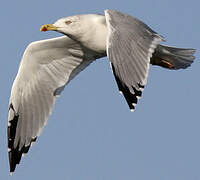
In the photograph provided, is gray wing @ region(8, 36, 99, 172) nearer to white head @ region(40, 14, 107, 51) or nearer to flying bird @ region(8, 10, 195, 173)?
flying bird @ region(8, 10, 195, 173)

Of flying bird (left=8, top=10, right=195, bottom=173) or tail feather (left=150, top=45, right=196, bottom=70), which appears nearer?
flying bird (left=8, top=10, right=195, bottom=173)

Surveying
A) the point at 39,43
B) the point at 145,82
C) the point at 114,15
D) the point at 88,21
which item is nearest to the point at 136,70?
the point at 145,82

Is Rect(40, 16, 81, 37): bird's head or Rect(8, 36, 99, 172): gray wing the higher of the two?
Rect(40, 16, 81, 37): bird's head

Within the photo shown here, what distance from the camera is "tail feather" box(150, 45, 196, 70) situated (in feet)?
29.1

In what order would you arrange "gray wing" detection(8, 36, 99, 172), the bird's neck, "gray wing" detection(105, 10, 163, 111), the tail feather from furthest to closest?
"gray wing" detection(8, 36, 99, 172) → the tail feather → the bird's neck → "gray wing" detection(105, 10, 163, 111)

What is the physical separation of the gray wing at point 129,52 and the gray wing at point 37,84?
4.66ft

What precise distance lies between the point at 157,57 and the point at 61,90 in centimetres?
153

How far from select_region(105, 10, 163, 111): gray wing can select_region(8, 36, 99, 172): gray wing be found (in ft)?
4.66

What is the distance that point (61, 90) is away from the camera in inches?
363

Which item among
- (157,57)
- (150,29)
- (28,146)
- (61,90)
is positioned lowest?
(28,146)

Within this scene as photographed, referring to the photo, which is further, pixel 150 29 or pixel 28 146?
pixel 28 146

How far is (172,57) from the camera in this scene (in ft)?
29.6

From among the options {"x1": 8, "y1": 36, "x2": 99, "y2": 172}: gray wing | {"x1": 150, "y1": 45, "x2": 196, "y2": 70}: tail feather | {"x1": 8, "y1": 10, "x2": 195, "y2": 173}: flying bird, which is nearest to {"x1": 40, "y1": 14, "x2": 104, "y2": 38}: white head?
{"x1": 8, "y1": 10, "x2": 195, "y2": 173}: flying bird

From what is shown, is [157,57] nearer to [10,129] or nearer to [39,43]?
[39,43]
